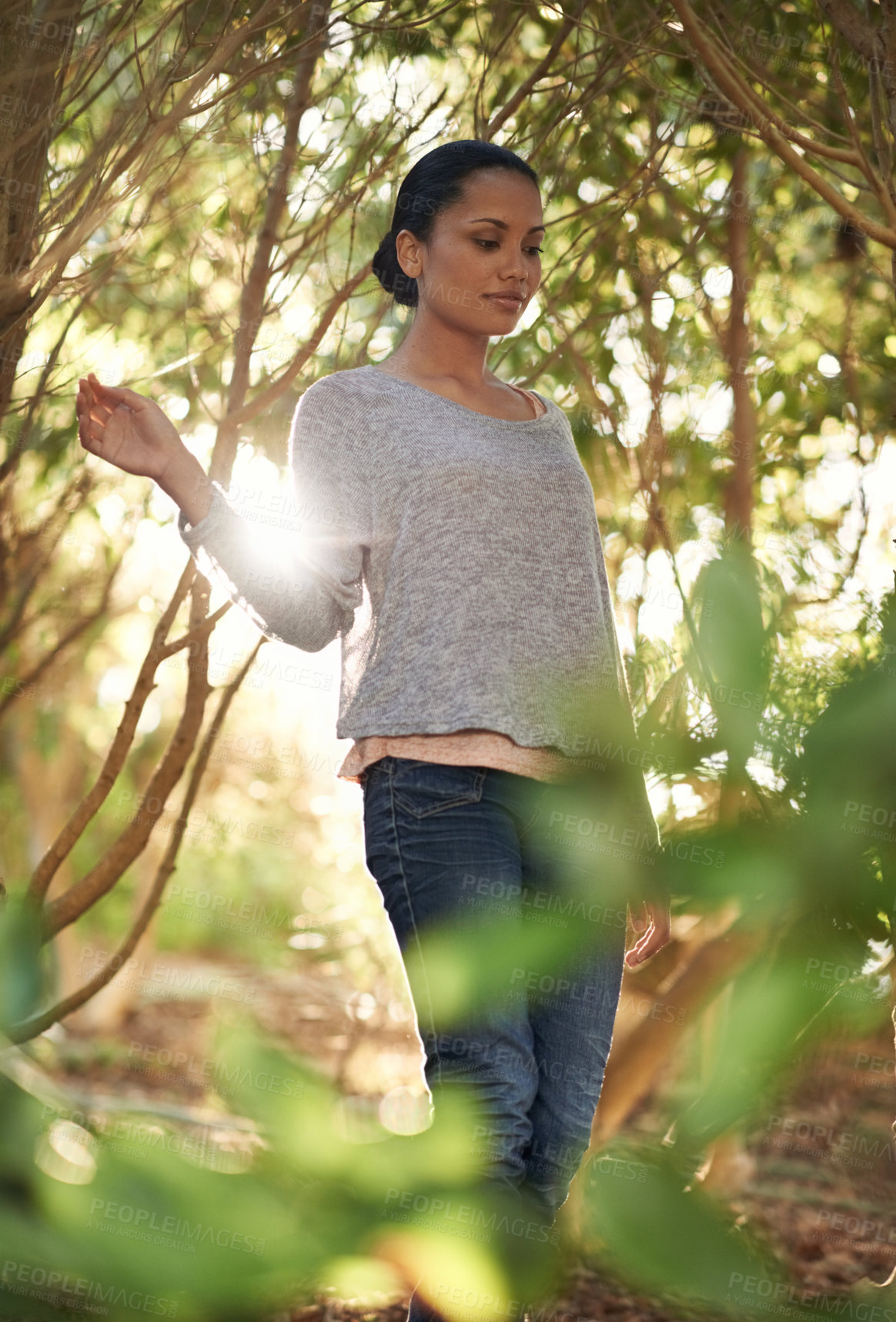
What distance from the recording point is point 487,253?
1415mm

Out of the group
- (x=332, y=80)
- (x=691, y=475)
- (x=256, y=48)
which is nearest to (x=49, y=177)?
(x=256, y=48)

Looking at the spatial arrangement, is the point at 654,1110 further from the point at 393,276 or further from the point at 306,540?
the point at 393,276

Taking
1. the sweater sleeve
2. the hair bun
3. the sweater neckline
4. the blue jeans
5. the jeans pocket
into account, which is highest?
the hair bun

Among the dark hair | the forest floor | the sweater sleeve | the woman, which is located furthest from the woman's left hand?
the dark hair

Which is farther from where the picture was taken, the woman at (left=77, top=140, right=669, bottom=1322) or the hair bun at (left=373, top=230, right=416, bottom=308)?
the hair bun at (left=373, top=230, right=416, bottom=308)

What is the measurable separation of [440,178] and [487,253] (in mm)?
123

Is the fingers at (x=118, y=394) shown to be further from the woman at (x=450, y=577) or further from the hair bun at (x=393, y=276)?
the hair bun at (x=393, y=276)

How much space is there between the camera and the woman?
109cm

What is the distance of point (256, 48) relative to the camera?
1.65 metres

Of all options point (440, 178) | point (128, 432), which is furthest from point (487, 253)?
point (128, 432)

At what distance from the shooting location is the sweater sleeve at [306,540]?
1.14 meters

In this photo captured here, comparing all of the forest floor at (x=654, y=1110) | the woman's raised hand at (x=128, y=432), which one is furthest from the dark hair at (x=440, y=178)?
the forest floor at (x=654, y=1110)

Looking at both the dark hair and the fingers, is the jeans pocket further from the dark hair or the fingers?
the dark hair

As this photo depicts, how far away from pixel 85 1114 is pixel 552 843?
0.45ft
